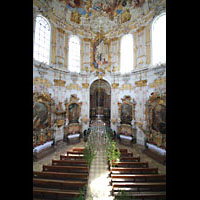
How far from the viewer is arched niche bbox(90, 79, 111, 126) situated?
11.7 m

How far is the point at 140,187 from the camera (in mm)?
4641

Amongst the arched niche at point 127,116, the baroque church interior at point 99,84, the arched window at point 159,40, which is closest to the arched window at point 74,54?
the baroque church interior at point 99,84

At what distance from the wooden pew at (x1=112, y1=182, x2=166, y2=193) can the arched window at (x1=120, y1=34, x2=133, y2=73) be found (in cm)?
900

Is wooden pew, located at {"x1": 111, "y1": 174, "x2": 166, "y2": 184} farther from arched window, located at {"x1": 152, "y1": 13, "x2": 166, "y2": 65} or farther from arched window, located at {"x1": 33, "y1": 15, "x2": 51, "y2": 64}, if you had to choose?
arched window, located at {"x1": 33, "y1": 15, "x2": 51, "y2": 64}

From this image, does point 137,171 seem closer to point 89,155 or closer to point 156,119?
point 89,155

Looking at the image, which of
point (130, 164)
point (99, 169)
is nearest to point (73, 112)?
point (99, 169)

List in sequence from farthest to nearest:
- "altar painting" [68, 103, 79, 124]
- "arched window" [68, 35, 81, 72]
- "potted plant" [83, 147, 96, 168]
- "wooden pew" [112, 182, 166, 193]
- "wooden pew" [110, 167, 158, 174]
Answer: "arched window" [68, 35, 81, 72] < "altar painting" [68, 103, 79, 124] < "potted plant" [83, 147, 96, 168] < "wooden pew" [110, 167, 158, 174] < "wooden pew" [112, 182, 166, 193]

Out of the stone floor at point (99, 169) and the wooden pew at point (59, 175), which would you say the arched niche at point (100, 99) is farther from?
the wooden pew at point (59, 175)

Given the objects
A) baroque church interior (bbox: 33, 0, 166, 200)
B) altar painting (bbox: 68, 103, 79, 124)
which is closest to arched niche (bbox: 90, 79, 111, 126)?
baroque church interior (bbox: 33, 0, 166, 200)

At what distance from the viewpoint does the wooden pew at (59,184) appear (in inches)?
179

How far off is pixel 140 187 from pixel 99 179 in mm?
2139

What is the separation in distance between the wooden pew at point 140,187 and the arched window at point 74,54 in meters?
9.94
